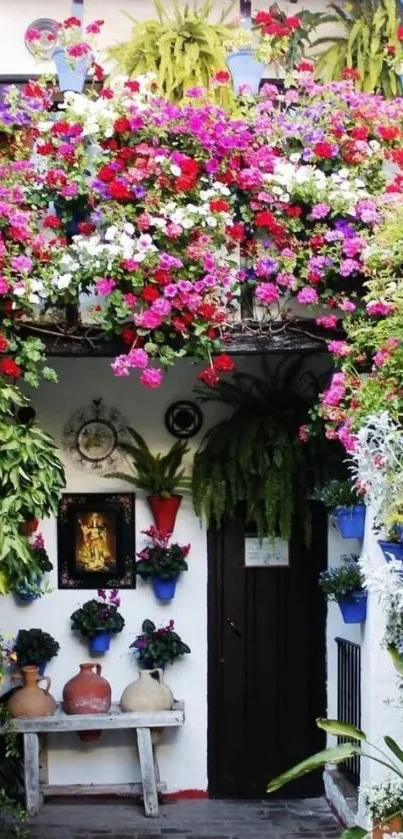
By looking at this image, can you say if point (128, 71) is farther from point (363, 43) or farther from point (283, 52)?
point (363, 43)

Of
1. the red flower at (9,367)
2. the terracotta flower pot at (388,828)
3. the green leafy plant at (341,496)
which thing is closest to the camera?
the terracotta flower pot at (388,828)

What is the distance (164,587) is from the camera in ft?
28.1

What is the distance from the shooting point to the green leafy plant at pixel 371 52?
754cm

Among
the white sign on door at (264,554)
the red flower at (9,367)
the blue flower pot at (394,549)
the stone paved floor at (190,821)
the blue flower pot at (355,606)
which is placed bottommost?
the stone paved floor at (190,821)

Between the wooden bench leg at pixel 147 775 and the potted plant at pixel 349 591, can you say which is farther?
the wooden bench leg at pixel 147 775

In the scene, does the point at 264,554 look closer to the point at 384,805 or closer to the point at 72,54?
the point at 384,805

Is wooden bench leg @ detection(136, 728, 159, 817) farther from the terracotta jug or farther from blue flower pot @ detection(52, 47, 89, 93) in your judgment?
blue flower pot @ detection(52, 47, 89, 93)

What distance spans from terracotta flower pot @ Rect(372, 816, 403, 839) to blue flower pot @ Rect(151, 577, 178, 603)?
2989 mm

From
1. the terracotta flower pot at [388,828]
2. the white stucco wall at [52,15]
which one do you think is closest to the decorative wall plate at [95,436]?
the white stucco wall at [52,15]

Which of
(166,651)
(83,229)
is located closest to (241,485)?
(166,651)

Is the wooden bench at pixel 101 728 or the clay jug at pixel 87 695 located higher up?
the clay jug at pixel 87 695

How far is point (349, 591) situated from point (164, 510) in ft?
6.13

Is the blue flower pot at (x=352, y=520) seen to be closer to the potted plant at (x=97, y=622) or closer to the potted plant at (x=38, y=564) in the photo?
the potted plant at (x=97, y=622)

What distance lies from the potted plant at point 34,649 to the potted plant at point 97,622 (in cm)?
23
